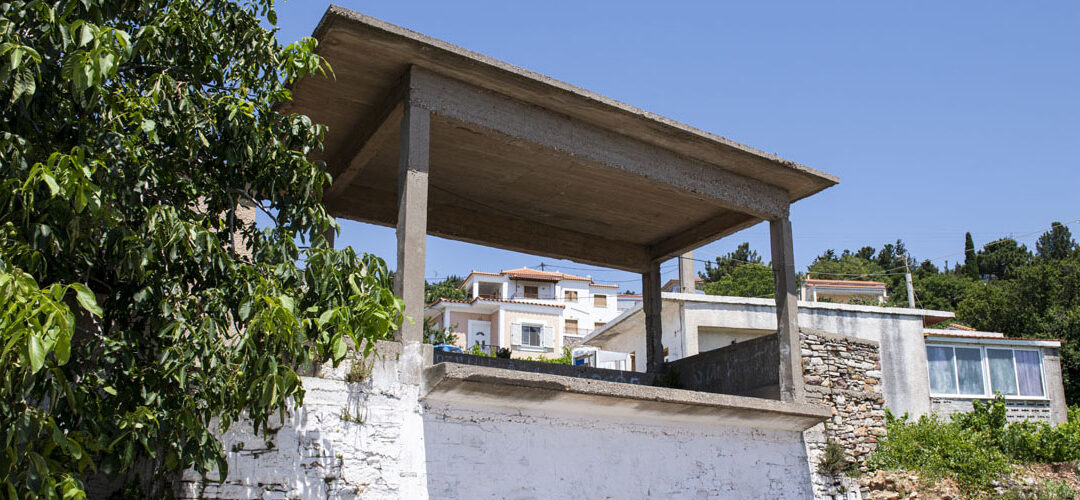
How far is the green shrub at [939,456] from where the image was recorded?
11.5m

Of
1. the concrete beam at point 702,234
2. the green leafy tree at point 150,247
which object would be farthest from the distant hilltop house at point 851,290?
the green leafy tree at point 150,247

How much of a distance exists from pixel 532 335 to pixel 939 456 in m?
28.0

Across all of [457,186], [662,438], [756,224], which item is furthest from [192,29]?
[756,224]

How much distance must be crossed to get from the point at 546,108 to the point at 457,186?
2.51m

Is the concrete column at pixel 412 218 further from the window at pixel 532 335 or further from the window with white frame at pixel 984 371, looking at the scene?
the window at pixel 532 335

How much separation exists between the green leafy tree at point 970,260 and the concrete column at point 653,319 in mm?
50194

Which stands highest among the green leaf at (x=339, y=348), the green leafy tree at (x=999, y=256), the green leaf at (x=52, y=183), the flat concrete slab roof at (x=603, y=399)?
the green leafy tree at (x=999, y=256)

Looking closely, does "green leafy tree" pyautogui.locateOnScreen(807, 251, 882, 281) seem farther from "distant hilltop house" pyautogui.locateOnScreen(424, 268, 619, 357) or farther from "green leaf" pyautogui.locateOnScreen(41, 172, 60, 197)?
"green leaf" pyautogui.locateOnScreen(41, 172, 60, 197)

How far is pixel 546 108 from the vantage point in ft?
30.8

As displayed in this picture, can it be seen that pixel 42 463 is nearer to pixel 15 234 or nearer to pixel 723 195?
pixel 15 234

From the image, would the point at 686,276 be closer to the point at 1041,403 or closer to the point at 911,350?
the point at 911,350

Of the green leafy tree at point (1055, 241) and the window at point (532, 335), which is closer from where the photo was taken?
the window at point (532, 335)

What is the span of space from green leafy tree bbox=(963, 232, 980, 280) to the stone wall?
5118 centimetres

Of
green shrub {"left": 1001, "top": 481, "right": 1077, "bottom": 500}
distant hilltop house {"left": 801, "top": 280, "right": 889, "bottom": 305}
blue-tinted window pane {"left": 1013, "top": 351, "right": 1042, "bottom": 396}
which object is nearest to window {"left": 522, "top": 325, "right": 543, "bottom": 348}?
distant hilltop house {"left": 801, "top": 280, "right": 889, "bottom": 305}
